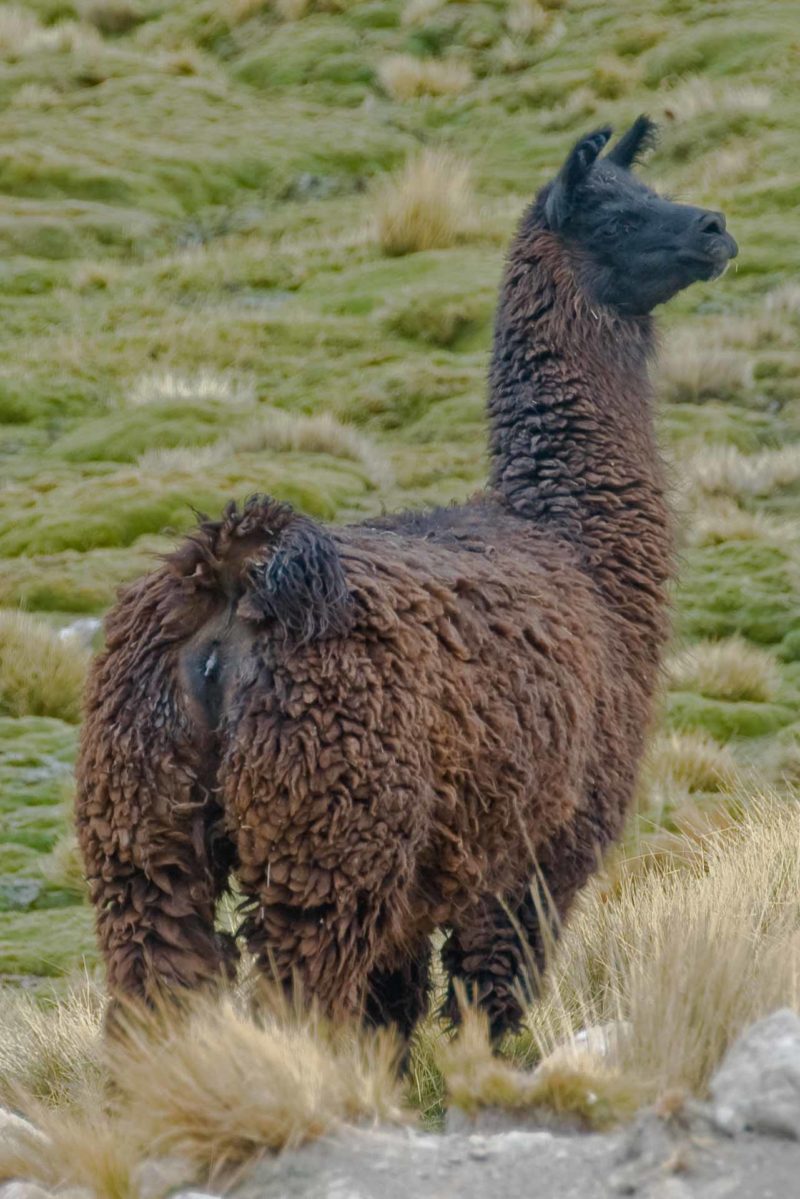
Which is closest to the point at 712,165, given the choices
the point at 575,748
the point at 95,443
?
the point at 95,443

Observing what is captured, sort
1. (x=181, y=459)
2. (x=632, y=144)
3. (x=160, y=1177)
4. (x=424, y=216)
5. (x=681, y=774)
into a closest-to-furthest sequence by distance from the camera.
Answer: (x=160, y=1177) < (x=632, y=144) < (x=681, y=774) < (x=181, y=459) < (x=424, y=216)

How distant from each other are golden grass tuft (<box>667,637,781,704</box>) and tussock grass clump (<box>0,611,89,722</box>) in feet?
9.94

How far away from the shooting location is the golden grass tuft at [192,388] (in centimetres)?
1323

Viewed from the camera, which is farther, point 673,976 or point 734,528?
point 734,528

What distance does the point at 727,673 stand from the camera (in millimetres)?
9664

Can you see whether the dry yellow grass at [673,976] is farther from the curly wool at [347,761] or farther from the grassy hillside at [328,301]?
the grassy hillside at [328,301]

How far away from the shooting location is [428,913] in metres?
4.78

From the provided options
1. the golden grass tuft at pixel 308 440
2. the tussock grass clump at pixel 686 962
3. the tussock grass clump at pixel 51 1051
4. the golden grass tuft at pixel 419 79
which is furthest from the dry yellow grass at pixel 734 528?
the golden grass tuft at pixel 419 79

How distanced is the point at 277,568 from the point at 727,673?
5790 millimetres

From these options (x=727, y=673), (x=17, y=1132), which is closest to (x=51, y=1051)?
(x=17, y=1132)

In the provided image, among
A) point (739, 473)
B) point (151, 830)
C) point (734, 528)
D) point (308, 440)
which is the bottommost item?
point (734, 528)

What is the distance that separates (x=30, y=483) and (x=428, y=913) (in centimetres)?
759

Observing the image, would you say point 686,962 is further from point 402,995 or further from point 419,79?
point 419,79

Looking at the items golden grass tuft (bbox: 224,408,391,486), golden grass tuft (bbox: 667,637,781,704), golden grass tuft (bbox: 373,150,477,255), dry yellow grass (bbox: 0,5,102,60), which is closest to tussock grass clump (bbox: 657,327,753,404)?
golden grass tuft (bbox: 224,408,391,486)
